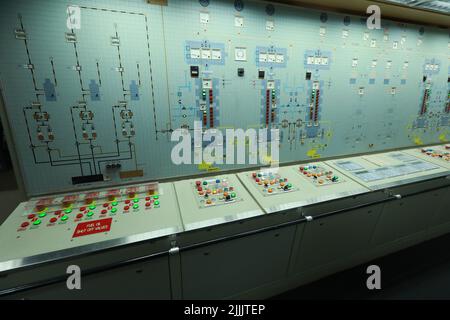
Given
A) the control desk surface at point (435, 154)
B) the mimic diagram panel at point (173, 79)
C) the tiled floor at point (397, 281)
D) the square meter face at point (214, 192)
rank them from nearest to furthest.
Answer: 1. the mimic diagram panel at point (173, 79)
2. the square meter face at point (214, 192)
3. the tiled floor at point (397, 281)
4. the control desk surface at point (435, 154)

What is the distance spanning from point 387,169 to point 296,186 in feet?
3.61

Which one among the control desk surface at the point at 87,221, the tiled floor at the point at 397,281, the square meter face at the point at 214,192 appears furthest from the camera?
the tiled floor at the point at 397,281

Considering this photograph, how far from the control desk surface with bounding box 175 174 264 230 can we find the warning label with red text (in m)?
0.45

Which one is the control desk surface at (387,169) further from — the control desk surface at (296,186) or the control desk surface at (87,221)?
the control desk surface at (87,221)

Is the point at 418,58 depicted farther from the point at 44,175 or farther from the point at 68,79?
the point at 44,175

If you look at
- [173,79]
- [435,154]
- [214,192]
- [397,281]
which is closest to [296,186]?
[214,192]

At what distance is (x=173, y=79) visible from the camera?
5.37 ft

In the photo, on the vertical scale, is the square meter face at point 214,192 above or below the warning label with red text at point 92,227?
above

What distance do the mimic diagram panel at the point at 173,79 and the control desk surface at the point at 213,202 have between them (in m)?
0.18

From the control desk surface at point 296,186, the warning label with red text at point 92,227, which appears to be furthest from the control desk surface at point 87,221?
the control desk surface at point 296,186

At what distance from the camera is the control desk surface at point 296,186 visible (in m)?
1.59

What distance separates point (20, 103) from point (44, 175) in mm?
495

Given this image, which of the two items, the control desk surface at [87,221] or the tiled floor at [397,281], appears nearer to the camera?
the control desk surface at [87,221]
